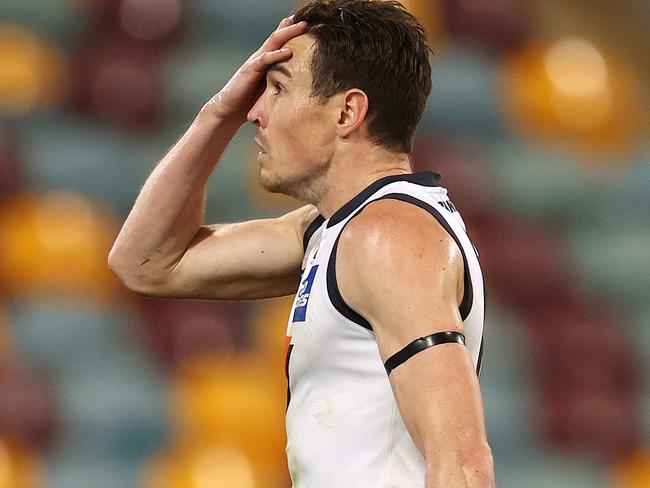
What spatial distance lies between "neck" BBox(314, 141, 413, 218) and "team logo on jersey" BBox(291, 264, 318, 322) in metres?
0.15

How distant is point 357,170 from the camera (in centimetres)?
196

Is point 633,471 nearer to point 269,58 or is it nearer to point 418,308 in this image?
point 269,58

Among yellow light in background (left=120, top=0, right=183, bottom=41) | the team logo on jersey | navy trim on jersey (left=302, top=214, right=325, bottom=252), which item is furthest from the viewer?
yellow light in background (left=120, top=0, right=183, bottom=41)

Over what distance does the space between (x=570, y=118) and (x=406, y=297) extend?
379 centimetres

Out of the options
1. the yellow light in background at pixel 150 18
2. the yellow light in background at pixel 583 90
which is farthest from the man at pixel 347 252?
the yellow light in background at pixel 583 90

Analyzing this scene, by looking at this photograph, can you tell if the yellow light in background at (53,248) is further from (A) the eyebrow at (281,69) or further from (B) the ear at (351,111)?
(B) the ear at (351,111)

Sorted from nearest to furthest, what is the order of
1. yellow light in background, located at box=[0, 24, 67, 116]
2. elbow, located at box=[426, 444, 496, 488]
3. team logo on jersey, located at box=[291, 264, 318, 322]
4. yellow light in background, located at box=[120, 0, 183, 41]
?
elbow, located at box=[426, 444, 496, 488]
team logo on jersey, located at box=[291, 264, 318, 322]
yellow light in background, located at box=[0, 24, 67, 116]
yellow light in background, located at box=[120, 0, 183, 41]

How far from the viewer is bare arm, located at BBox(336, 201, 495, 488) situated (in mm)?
1583

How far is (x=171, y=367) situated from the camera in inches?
159

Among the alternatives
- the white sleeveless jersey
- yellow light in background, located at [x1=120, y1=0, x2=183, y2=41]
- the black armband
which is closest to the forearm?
the white sleeveless jersey

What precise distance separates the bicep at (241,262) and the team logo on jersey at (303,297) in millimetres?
334

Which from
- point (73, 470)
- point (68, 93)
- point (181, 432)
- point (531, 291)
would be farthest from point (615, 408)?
point (68, 93)

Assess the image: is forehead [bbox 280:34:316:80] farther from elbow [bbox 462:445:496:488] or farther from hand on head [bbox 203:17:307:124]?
elbow [bbox 462:445:496:488]

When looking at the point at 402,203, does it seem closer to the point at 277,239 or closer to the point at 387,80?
the point at 387,80
